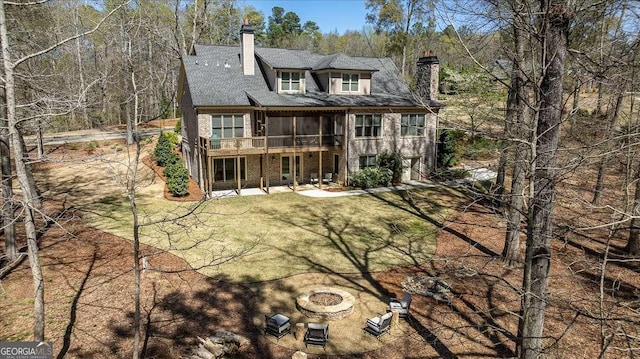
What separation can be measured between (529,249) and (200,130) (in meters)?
19.4

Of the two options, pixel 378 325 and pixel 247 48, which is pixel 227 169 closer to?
pixel 247 48

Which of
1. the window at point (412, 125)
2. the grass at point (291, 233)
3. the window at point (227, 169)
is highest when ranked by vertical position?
the window at point (412, 125)

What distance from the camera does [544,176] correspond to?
6594 millimetres

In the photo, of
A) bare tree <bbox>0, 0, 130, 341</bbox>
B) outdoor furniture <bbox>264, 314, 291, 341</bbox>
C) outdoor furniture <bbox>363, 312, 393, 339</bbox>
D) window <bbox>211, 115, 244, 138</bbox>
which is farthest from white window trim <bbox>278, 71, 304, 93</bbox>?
bare tree <bbox>0, 0, 130, 341</bbox>

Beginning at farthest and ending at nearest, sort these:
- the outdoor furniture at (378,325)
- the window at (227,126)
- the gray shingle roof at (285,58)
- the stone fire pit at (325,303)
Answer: the gray shingle roof at (285,58) < the window at (227,126) < the stone fire pit at (325,303) < the outdoor furniture at (378,325)

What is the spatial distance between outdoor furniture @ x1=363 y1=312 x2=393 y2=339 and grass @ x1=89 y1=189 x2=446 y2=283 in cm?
287

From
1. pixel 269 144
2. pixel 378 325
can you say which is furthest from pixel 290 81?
pixel 378 325

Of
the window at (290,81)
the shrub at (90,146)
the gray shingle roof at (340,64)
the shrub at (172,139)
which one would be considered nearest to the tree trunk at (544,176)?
the gray shingle roof at (340,64)

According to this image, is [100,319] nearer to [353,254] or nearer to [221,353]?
[221,353]

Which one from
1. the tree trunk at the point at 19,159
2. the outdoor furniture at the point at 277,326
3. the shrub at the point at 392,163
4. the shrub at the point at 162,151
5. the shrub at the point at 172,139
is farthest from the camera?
the shrub at the point at 172,139

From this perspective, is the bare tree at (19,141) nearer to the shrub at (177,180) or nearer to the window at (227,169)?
the shrub at (177,180)

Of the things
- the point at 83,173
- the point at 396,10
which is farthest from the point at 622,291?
the point at 396,10

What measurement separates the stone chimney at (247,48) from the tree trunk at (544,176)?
69.9ft

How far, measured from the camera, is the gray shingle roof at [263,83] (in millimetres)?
23125
